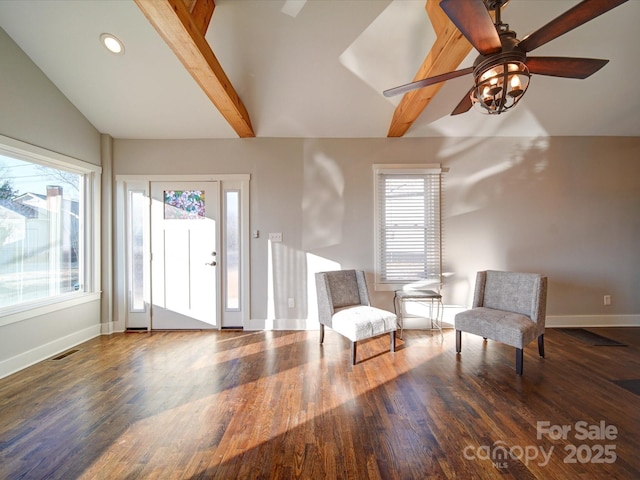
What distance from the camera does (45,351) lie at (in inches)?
115

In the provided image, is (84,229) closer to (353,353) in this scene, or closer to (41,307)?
(41,307)

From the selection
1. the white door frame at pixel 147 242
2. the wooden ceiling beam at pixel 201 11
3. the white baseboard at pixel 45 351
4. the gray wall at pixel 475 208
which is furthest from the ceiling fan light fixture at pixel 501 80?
the white baseboard at pixel 45 351

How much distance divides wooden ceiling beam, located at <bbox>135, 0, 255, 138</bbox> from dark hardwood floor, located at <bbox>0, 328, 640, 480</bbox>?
2638 millimetres

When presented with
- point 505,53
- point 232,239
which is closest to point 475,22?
point 505,53

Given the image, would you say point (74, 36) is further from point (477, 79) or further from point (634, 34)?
point (634, 34)

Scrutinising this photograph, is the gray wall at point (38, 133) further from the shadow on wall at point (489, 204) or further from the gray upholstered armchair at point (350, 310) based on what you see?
the shadow on wall at point (489, 204)

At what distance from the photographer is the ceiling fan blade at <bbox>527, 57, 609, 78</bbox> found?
1628mm

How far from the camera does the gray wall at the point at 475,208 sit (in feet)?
12.5

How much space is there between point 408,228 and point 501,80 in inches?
93.9

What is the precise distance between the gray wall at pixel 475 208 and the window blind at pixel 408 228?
167mm

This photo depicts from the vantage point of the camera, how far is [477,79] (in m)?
1.63

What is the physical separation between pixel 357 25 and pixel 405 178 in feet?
6.19

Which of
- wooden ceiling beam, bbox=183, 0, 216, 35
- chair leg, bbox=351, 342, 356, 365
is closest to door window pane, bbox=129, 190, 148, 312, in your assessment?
wooden ceiling beam, bbox=183, 0, 216, 35

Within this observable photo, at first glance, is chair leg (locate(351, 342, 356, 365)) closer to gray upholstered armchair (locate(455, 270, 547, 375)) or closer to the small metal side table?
the small metal side table
